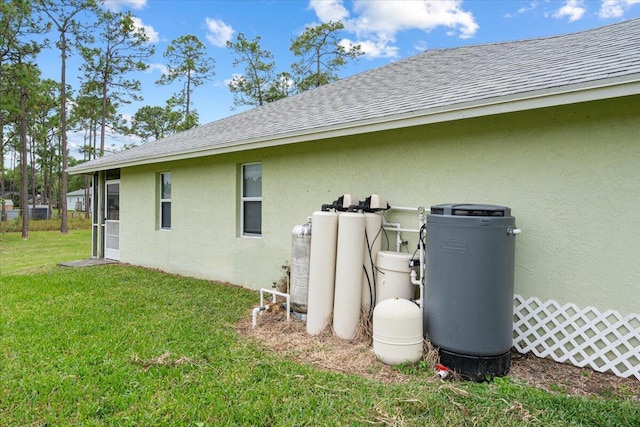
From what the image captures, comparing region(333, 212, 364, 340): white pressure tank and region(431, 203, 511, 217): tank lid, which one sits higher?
region(431, 203, 511, 217): tank lid

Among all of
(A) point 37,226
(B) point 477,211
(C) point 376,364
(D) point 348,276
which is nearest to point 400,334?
(C) point 376,364

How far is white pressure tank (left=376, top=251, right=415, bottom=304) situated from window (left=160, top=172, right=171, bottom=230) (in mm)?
6295

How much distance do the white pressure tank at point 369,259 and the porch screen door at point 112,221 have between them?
8488 millimetres

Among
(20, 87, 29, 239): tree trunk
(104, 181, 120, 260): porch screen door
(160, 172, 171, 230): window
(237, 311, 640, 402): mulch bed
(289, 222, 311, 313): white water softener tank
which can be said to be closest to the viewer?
(237, 311, 640, 402): mulch bed

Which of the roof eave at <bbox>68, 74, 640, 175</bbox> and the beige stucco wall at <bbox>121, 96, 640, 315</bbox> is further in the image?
the beige stucco wall at <bbox>121, 96, 640, 315</bbox>

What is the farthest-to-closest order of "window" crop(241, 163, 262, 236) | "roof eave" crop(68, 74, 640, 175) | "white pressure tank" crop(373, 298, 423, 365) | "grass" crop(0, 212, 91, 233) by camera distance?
"grass" crop(0, 212, 91, 233), "window" crop(241, 163, 262, 236), "white pressure tank" crop(373, 298, 423, 365), "roof eave" crop(68, 74, 640, 175)

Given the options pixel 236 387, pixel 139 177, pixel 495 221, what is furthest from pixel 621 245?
pixel 139 177

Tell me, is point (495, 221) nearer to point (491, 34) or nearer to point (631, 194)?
point (631, 194)

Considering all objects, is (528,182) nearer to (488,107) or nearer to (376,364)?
(488,107)

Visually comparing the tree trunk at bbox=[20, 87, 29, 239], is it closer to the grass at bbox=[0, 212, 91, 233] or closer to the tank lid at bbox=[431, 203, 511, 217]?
the grass at bbox=[0, 212, 91, 233]

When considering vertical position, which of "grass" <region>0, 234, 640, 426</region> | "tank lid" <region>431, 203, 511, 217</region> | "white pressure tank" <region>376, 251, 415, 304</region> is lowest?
"grass" <region>0, 234, 640, 426</region>

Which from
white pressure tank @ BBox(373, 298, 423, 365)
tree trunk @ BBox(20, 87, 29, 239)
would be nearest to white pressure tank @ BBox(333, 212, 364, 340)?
white pressure tank @ BBox(373, 298, 423, 365)

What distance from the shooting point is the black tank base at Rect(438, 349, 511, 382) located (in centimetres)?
333

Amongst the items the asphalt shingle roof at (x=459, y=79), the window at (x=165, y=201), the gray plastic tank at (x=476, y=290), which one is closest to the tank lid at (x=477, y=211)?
the gray plastic tank at (x=476, y=290)
